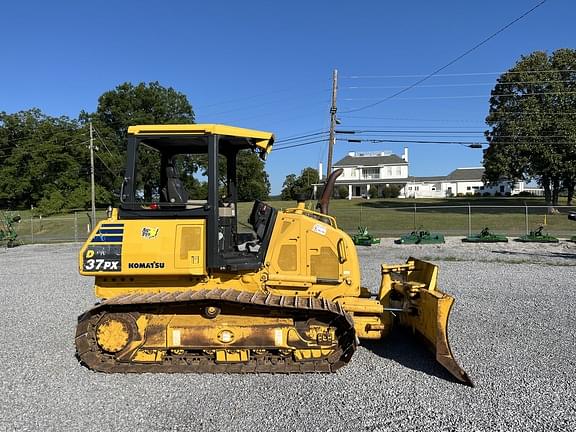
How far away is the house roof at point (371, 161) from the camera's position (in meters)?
82.1

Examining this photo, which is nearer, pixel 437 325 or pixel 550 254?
pixel 437 325

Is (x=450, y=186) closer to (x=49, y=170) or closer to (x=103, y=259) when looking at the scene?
(x=49, y=170)

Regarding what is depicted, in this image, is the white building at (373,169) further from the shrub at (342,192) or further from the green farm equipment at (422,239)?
the green farm equipment at (422,239)

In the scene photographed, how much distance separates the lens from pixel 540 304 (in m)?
8.36

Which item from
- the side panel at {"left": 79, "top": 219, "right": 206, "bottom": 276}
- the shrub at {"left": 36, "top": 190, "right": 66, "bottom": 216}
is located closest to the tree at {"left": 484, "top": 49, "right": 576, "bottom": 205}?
the side panel at {"left": 79, "top": 219, "right": 206, "bottom": 276}

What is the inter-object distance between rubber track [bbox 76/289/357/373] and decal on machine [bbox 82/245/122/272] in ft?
1.19

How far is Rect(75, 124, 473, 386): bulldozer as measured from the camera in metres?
5.05

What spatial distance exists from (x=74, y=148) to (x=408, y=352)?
189 ft

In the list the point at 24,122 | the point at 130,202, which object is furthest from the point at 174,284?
the point at 24,122

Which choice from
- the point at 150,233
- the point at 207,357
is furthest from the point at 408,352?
the point at 150,233

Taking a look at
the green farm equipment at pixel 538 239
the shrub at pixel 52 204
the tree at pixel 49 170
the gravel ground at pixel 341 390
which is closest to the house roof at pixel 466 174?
the tree at pixel 49 170

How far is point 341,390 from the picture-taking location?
183 inches

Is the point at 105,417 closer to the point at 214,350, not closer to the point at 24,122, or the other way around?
the point at 214,350

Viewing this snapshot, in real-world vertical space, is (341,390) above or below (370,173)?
below
